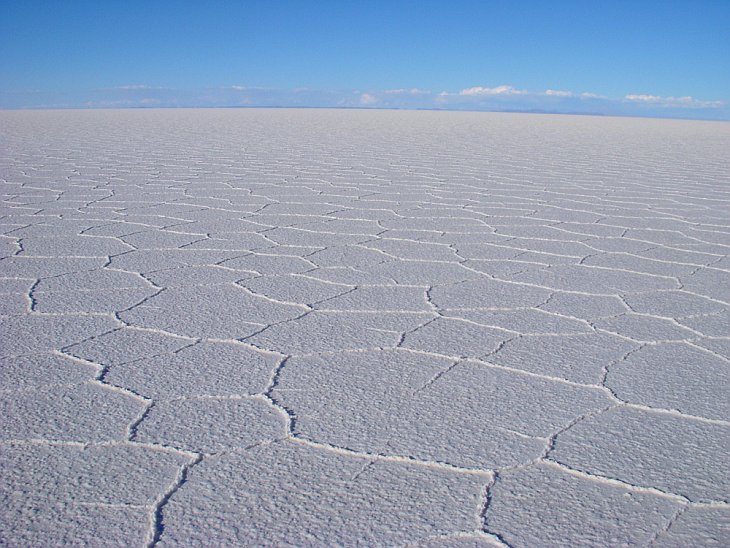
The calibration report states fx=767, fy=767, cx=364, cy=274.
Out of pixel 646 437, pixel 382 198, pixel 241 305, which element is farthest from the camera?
pixel 382 198

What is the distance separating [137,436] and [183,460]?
131mm

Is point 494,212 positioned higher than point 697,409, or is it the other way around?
point 697,409

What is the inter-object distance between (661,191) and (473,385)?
3999 mm

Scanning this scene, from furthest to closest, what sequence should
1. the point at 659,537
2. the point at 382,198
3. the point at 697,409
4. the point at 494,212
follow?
the point at 382,198, the point at 494,212, the point at 697,409, the point at 659,537

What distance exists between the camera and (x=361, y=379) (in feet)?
5.43

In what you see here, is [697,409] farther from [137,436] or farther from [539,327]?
[137,436]

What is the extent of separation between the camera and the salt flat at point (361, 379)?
1.14 meters

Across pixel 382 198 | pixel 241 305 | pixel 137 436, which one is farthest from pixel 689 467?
pixel 382 198

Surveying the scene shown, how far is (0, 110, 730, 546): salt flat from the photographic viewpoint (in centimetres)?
114

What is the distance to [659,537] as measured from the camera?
3.57ft

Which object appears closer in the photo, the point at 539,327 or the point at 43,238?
the point at 539,327

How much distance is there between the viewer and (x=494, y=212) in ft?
13.3

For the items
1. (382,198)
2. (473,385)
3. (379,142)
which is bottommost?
(379,142)

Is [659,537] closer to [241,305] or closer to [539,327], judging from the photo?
[539,327]
